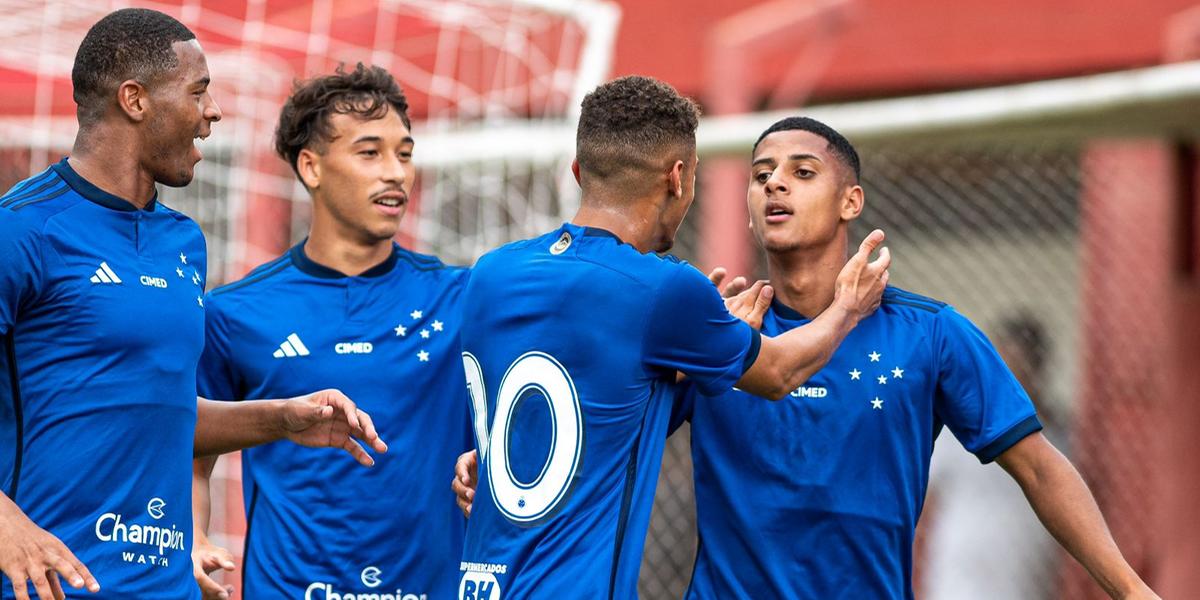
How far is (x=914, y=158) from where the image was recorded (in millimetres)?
9094

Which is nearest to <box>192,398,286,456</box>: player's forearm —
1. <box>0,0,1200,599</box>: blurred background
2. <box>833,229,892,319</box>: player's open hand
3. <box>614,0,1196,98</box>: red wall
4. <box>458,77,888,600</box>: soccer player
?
<box>458,77,888,600</box>: soccer player

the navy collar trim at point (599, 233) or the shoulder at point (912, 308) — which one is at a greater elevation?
the navy collar trim at point (599, 233)

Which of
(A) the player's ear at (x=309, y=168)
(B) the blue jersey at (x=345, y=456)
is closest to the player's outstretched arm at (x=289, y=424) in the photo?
(B) the blue jersey at (x=345, y=456)

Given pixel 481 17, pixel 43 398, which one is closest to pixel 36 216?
pixel 43 398

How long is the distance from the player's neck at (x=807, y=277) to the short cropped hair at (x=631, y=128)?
0.68 m

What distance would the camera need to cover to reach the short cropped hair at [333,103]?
4.99 m

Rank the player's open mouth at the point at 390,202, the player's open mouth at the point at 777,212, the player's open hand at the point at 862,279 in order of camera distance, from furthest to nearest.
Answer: the player's open mouth at the point at 390,202, the player's open mouth at the point at 777,212, the player's open hand at the point at 862,279

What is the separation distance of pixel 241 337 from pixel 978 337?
2092mm

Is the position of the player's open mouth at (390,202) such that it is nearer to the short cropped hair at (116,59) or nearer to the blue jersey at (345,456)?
the blue jersey at (345,456)

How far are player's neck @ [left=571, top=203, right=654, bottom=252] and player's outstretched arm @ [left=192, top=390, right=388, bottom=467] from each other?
28.5 inches

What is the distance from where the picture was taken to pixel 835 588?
164 inches

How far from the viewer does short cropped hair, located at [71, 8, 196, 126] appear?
3812mm

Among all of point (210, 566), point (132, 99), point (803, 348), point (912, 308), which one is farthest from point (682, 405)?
point (132, 99)

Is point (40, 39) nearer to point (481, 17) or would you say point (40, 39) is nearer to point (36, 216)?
point (481, 17)
